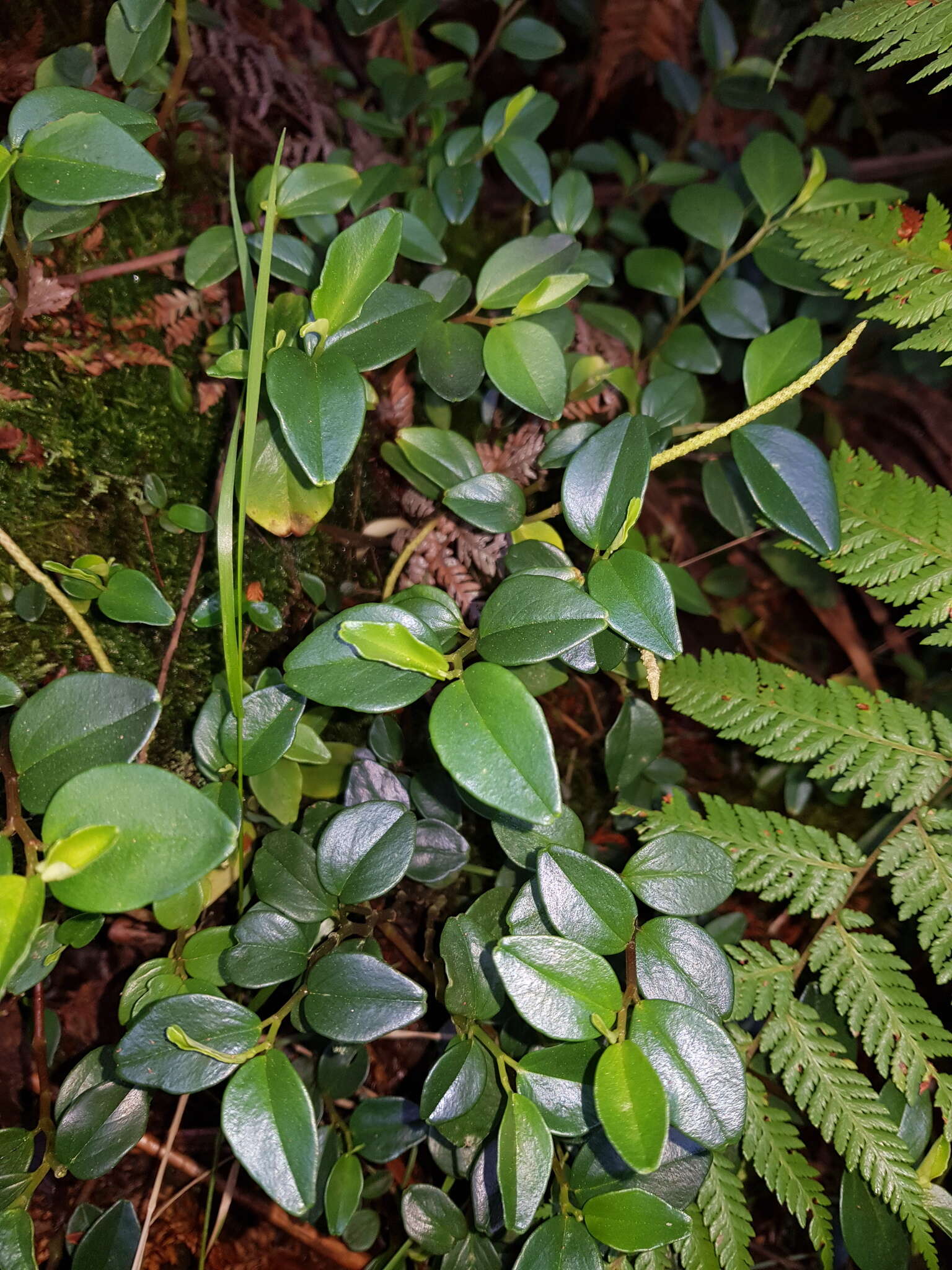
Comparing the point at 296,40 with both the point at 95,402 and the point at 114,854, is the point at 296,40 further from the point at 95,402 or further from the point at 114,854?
the point at 114,854

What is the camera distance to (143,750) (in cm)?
129

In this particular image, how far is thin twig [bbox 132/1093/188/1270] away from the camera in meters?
1.08

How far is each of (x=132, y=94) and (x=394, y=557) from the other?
925 mm

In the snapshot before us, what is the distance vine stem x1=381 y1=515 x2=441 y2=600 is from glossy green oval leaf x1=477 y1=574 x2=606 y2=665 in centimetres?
41

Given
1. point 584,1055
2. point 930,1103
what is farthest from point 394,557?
point 930,1103

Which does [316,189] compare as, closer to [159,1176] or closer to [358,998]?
[358,998]

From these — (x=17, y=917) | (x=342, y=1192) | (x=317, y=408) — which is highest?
(x=317, y=408)

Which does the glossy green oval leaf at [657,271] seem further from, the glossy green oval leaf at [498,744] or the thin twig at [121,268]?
the glossy green oval leaf at [498,744]

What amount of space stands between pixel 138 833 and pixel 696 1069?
674 mm

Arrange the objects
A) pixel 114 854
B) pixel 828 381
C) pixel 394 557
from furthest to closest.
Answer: pixel 828 381
pixel 394 557
pixel 114 854

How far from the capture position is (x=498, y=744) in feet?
2.77

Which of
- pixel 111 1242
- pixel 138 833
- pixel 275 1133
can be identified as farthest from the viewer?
pixel 111 1242

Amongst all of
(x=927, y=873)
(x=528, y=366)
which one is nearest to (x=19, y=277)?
(x=528, y=366)

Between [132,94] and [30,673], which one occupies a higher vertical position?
[132,94]
